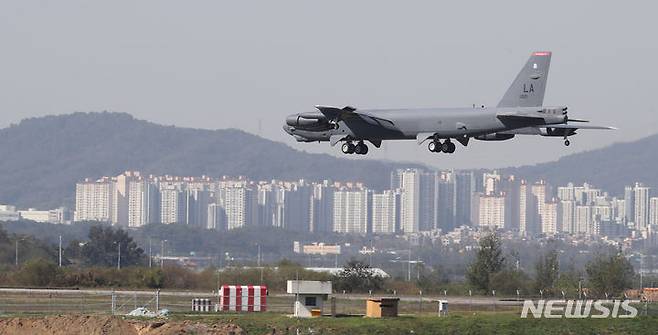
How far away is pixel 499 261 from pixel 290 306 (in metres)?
42.9

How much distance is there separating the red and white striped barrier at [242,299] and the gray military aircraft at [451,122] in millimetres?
10939

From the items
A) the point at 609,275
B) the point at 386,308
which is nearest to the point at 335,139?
the point at 386,308

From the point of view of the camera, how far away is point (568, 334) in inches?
2603

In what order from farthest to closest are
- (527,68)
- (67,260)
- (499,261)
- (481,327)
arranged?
(67,260), (499,261), (527,68), (481,327)

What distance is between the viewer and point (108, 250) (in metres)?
149

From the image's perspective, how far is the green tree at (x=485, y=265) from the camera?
116 metres

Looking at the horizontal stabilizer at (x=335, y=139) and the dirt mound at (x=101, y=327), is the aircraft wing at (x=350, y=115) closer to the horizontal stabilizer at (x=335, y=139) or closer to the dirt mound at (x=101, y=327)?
the horizontal stabilizer at (x=335, y=139)

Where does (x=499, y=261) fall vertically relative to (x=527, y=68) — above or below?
below

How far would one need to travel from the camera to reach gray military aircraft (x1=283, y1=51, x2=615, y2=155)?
7675cm

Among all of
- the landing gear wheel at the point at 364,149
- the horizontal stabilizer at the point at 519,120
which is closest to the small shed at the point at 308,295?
the landing gear wheel at the point at 364,149

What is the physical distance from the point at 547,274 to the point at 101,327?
197ft

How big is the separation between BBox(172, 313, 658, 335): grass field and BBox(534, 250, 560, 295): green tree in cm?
Answer: 3942

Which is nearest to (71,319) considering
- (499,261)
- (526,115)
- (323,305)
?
(323,305)

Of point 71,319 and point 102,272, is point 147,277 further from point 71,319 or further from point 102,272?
point 71,319
